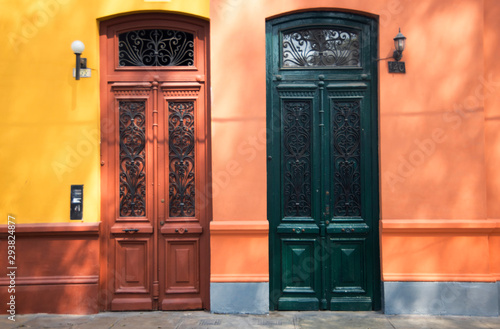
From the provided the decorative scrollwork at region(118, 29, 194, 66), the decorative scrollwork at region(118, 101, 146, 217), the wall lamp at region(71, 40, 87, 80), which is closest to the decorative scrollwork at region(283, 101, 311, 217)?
the decorative scrollwork at region(118, 29, 194, 66)

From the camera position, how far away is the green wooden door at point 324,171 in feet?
21.6

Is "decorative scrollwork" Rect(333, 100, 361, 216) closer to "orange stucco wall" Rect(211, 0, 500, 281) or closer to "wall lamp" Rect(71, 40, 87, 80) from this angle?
"orange stucco wall" Rect(211, 0, 500, 281)

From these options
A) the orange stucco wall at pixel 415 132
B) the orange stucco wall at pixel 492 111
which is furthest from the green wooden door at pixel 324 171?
the orange stucco wall at pixel 492 111

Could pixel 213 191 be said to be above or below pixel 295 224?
above

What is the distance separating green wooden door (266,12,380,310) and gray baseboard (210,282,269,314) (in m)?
0.23

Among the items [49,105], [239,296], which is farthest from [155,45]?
[239,296]

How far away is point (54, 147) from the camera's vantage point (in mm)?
6586

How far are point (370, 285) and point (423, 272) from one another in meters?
0.75

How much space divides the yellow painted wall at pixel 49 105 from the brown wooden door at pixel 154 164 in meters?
0.21

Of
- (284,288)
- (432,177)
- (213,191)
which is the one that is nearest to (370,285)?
(284,288)

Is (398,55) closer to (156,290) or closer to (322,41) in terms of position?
(322,41)

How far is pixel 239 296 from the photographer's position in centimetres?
644

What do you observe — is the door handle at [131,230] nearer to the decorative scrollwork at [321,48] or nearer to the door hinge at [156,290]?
the door hinge at [156,290]

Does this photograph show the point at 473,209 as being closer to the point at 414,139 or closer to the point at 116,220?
the point at 414,139
